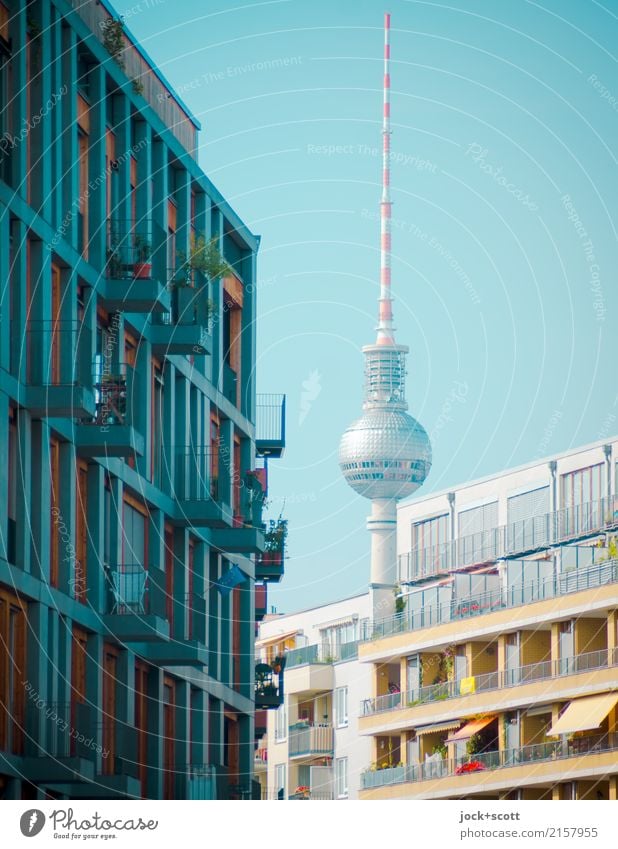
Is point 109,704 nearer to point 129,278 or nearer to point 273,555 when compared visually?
point 129,278

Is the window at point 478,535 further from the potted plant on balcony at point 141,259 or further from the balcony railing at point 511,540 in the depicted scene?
the potted plant on balcony at point 141,259

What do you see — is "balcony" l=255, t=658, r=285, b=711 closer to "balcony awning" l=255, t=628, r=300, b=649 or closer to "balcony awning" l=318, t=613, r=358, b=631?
"balcony awning" l=318, t=613, r=358, b=631

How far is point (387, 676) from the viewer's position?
92188 millimetres

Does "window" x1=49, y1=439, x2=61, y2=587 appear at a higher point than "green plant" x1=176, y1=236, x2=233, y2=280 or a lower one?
lower

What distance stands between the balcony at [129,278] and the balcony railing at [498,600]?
3135cm

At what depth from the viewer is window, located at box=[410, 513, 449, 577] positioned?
106 metres

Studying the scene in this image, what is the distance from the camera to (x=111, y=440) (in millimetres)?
44531

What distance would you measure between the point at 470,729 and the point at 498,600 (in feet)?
21.0

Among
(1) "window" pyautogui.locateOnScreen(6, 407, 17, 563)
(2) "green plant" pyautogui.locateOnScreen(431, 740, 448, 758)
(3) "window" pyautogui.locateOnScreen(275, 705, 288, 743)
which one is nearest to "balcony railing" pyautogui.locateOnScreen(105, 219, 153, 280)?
(1) "window" pyautogui.locateOnScreen(6, 407, 17, 563)

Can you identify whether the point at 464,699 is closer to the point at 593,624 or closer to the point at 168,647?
the point at 593,624

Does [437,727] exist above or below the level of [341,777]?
below

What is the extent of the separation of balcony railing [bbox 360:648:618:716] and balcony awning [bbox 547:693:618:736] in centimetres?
105

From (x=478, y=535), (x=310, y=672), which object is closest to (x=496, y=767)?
(x=310, y=672)
